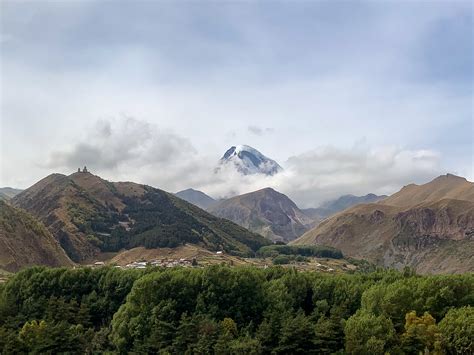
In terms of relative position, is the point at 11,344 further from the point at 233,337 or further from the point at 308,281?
the point at 308,281

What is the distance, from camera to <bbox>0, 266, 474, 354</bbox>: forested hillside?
252 ft

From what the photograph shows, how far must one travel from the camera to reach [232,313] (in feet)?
305

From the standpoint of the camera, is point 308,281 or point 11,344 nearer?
point 11,344

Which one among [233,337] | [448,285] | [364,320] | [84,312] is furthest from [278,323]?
[84,312]

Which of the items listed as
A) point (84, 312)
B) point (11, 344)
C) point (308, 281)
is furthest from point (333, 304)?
point (11, 344)

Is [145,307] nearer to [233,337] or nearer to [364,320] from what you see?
[233,337]

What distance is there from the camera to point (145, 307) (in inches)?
3509

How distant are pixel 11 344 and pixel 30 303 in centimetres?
2467

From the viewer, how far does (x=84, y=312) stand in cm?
9856

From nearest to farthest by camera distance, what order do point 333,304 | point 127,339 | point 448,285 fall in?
point 127,339
point 448,285
point 333,304

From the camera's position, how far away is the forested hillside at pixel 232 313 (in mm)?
76688

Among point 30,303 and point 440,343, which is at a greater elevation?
point 30,303

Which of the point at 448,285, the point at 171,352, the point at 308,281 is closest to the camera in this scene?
the point at 171,352

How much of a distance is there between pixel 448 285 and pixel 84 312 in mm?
70217
